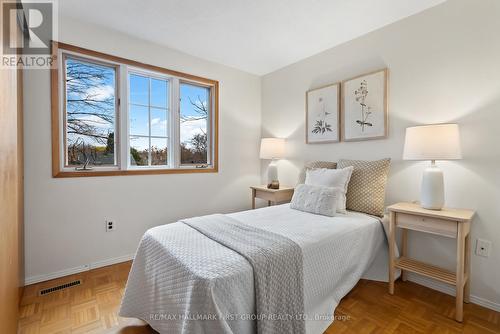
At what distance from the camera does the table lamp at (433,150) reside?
67.1 inches

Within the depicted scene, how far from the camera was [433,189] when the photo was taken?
5.88 feet

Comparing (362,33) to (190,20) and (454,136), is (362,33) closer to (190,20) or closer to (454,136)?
(454,136)

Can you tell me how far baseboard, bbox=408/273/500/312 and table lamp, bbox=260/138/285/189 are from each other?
5.60 ft

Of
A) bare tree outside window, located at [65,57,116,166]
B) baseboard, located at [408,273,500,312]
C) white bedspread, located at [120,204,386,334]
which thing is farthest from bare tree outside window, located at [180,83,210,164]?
baseboard, located at [408,273,500,312]

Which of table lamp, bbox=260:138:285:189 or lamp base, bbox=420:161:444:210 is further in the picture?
table lamp, bbox=260:138:285:189

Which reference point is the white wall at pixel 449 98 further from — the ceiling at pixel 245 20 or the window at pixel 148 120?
the window at pixel 148 120

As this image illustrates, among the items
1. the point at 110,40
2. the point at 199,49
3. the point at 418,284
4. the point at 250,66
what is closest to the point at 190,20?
the point at 199,49

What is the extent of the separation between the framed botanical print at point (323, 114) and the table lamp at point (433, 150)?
0.93 metres

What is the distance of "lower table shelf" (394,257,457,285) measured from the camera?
67.3 inches

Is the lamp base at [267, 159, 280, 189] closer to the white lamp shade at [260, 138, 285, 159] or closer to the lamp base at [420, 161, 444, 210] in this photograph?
the white lamp shade at [260, 138, 285, 159]

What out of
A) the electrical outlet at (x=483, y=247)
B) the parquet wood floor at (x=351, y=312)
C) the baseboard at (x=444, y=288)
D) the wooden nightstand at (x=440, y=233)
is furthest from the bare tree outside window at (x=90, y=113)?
the electrical outlet at (x=483, y=247)

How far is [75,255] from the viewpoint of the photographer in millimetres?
2256

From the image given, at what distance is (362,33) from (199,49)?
1.83 m

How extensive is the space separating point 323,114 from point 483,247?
6.11 ft
